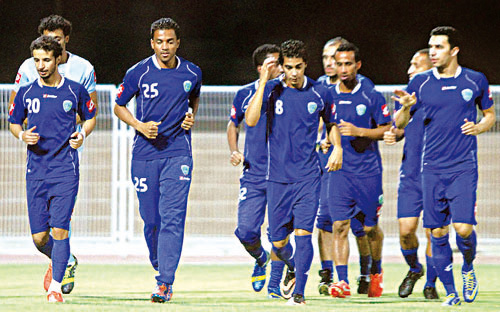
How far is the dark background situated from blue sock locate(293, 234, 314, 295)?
11605mm

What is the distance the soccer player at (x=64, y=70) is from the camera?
8961 millimetres

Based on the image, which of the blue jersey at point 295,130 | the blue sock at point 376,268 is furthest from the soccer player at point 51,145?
the blue sock at point 376,268

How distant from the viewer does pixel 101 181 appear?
15.7 m

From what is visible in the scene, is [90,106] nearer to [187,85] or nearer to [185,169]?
[187,85]

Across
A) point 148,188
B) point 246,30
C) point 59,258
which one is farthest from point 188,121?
point 246,30

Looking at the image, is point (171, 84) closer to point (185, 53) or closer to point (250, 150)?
point (250, 150)

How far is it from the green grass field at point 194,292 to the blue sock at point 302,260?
217 mm

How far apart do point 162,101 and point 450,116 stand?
2348 mm

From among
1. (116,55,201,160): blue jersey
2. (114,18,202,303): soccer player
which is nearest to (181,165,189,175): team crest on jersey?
(114,18,202,303): soccer player

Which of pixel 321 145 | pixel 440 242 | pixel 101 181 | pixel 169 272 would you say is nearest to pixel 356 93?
pixel 321 145

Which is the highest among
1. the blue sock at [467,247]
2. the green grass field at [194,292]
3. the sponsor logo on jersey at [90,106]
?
the sponsor logo on jersey at [90,106]

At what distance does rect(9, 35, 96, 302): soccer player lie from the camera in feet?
26.6

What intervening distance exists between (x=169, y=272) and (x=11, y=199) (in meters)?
7.89

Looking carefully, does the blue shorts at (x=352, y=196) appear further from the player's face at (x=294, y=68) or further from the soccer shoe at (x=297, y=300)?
the soccer shoe at (x=297, y=300)
